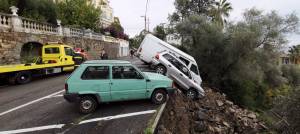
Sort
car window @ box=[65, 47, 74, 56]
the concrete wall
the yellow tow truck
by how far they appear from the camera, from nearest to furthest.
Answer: the yellow tow truck → the concrete wall → car window @ box=[65, 47, 74, 56]

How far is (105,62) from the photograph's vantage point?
603 cm

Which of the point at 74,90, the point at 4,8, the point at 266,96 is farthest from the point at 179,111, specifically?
the point at 266,96

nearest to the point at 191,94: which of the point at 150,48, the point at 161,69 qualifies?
the point at 161,69

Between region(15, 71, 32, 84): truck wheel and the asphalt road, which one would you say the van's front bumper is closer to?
the asphalt road

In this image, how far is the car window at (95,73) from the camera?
5678mm

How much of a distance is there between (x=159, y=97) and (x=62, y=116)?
3.45 meters

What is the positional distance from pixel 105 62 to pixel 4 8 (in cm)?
1328

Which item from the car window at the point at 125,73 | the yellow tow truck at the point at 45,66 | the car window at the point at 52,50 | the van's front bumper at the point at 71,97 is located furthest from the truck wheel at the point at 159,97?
the car window at the point at 52,50

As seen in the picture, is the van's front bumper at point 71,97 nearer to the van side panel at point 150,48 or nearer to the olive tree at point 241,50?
the van side panel at point 150,48

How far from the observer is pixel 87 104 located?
19.0ft

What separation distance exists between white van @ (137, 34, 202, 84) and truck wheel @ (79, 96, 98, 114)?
538cm

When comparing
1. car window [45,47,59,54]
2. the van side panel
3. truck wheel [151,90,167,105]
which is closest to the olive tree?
the van side panel

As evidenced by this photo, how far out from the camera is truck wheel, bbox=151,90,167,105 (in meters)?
6.70

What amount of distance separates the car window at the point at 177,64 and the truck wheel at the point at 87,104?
526 cm
